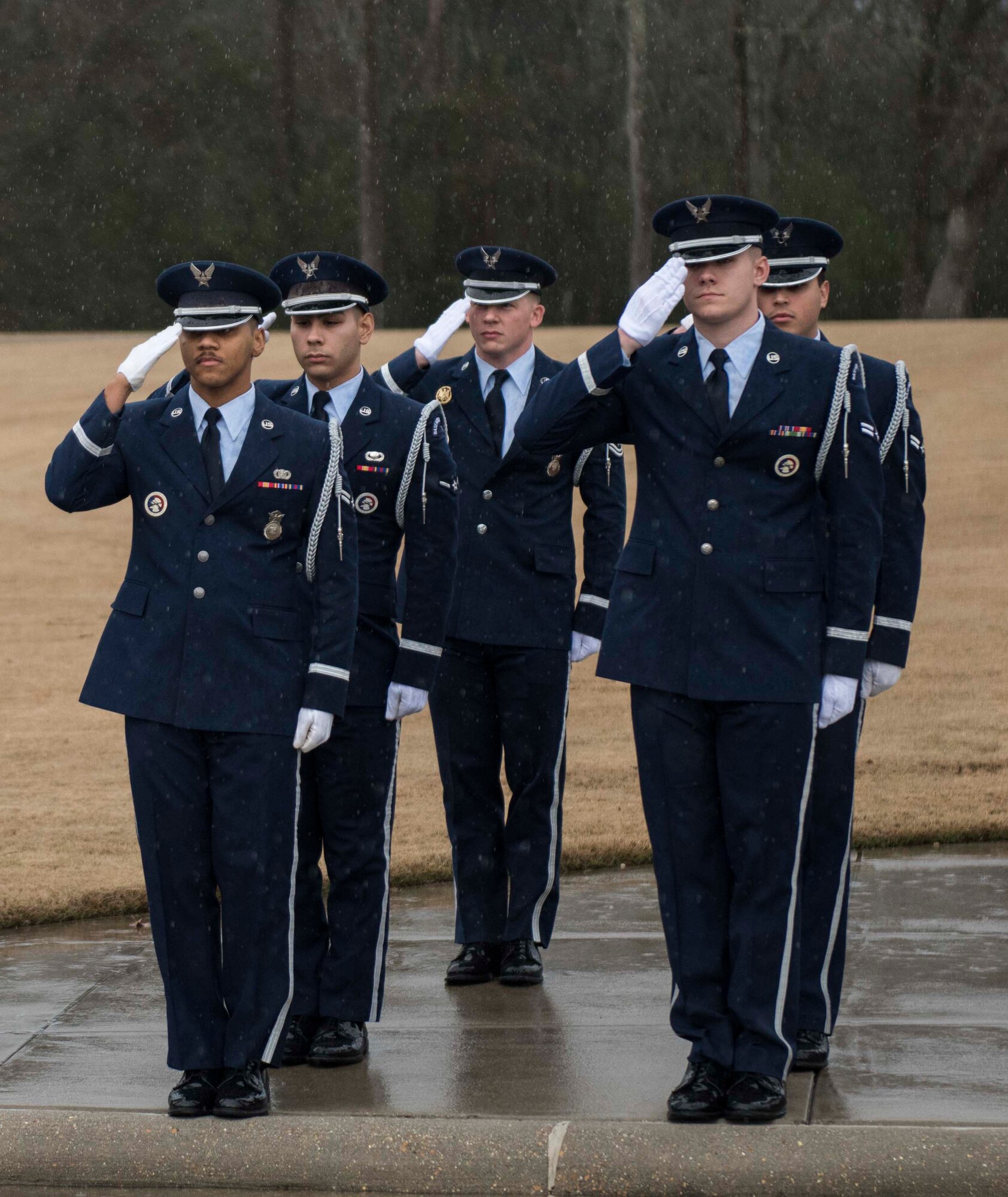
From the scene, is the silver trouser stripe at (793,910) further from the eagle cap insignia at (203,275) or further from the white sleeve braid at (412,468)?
the eagle cap insignia at (203,275)

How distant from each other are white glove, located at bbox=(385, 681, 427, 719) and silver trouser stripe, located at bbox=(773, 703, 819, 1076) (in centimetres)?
99

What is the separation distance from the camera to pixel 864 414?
12.8 ft

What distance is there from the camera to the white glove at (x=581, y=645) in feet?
17.4

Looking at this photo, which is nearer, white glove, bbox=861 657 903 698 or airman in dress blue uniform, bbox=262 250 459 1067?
white glove, bbox=861 657 903 698

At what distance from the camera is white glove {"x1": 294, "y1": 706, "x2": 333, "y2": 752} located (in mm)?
3936

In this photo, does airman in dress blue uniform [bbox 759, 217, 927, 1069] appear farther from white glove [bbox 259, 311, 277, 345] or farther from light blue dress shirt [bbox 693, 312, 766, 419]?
white glove [bbox 259, 311, 277, 345]

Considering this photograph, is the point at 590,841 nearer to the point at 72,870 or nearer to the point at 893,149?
the point at 72,870

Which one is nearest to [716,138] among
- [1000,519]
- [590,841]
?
[1000,519]

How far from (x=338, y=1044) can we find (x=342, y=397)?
153 cm

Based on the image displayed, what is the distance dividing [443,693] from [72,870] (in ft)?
6.06

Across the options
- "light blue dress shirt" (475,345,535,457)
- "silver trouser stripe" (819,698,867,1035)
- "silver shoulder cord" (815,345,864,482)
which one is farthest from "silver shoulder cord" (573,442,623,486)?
"silver shoulder cord" (815,345,864,482)

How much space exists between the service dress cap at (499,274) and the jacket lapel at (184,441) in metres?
1.45

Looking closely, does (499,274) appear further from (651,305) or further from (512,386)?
(651,305)

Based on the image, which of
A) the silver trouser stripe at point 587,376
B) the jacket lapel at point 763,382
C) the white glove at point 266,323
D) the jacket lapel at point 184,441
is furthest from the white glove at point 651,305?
the jacket lapel at point 184,441
